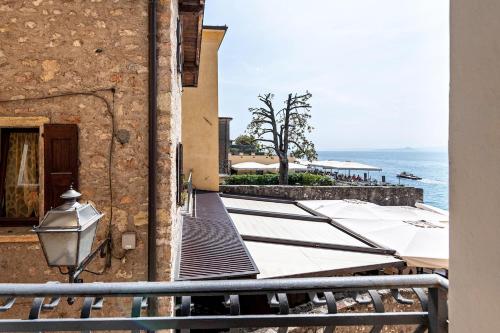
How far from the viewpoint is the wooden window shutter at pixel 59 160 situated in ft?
14.5

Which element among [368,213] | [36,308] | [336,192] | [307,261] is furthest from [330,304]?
[336,192]

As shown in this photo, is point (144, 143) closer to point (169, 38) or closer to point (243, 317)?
point (169, 38)

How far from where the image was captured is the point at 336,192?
18.0 meters

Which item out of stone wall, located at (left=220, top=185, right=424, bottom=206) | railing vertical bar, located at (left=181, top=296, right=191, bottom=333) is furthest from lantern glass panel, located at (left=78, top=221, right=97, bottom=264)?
stone wall, located at (left=220, top=185, right=424, bottom=206)

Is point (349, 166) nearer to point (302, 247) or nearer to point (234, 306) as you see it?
point (302, 247)

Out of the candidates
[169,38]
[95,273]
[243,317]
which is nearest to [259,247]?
[95,273]

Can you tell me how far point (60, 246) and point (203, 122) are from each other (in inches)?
541

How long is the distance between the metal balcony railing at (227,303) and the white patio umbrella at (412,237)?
6662 mm

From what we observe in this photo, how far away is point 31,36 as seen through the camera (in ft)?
15.0

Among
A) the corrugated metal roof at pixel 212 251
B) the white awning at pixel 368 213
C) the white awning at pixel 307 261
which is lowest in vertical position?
the white awning at pixel 307 261

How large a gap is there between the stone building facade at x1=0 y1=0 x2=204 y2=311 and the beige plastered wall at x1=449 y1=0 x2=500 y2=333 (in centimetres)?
403

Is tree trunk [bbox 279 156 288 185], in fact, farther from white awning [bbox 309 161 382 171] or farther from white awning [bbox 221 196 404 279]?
white awning [bbox 309 161 382 171]

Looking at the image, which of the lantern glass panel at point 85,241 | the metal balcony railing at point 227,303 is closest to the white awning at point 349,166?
the lantern glass panel at point 85,241

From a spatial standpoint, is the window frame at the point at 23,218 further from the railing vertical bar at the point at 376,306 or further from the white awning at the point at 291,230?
the white awning at the point at 291,230
